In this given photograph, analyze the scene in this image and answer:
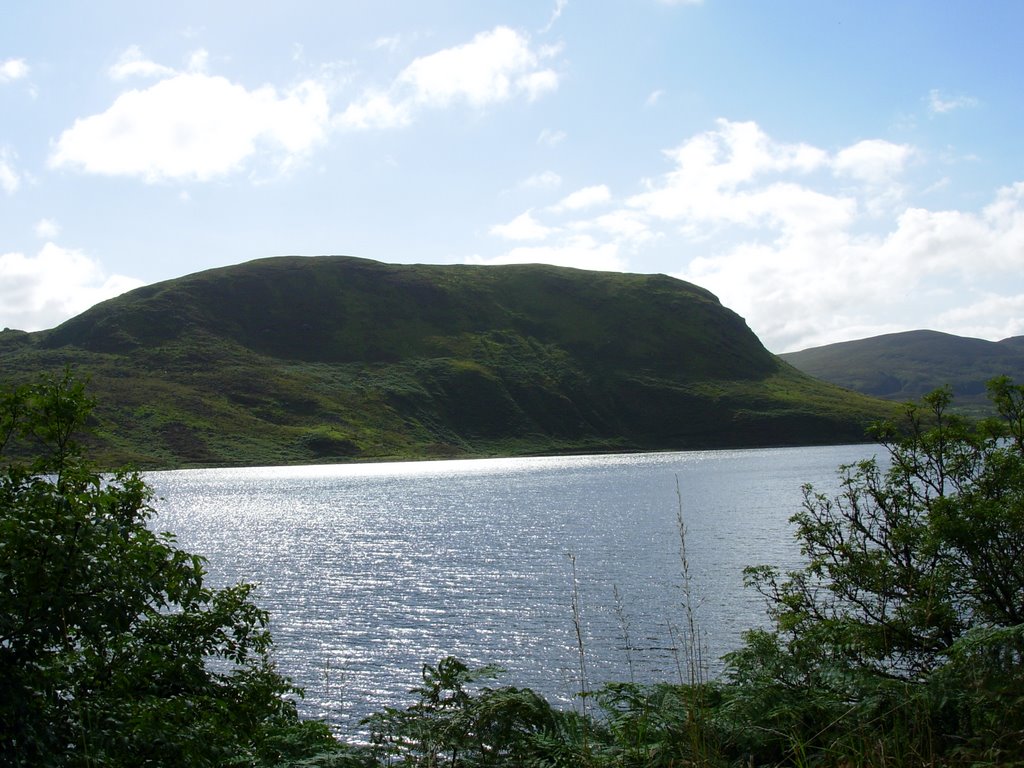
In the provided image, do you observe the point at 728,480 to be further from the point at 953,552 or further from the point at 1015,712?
the point at 1015,712

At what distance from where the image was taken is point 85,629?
21.7ft

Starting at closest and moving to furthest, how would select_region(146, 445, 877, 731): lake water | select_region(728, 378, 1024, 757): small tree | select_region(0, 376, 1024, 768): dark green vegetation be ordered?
select_region(0, 376, 1024, 768): dark green vegetation, select_region(728, 378, 1024, 757): small tree, select_region(146, 445, 877, 731): lake water

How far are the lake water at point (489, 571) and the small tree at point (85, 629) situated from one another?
1.50 metres

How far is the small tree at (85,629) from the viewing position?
20.5 ft

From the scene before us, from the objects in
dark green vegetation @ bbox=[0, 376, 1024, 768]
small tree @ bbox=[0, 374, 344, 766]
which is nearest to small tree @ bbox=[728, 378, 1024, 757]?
dark green vegetation @ bbox=[0, 376, 1024, 768]

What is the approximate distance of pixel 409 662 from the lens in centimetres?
3281

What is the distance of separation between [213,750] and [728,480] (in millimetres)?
127126

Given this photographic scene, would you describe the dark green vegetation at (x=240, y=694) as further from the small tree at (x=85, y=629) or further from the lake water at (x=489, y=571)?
the lake water at (x=489, y=571)

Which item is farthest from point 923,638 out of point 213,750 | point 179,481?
point 179,481

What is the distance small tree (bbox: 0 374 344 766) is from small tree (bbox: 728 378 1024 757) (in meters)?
5.56

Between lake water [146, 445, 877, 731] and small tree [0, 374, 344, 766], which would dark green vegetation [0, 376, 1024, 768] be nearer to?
small tree [0, 374, 344, 766]

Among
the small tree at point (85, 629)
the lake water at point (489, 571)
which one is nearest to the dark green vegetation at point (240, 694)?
the small tree at point (85, 629)

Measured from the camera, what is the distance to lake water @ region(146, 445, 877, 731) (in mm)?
31719

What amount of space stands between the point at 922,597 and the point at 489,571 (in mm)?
44284
